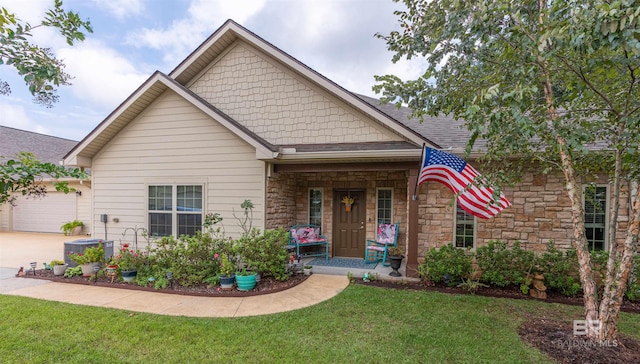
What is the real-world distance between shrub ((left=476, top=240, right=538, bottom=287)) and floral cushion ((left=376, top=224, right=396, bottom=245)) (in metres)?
2.20

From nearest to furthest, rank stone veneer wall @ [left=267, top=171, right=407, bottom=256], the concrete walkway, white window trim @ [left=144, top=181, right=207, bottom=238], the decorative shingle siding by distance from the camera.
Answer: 1. the concrete walkway
2. the decorative shingle siding
3. white window trim @ [left=144, top=181, right=207, bottom=238]
4. stone veneer wall @ [left=267, top=171, right=407, bottom=256]

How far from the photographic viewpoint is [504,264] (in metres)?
6.19

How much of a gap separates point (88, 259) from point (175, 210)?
2.04 metres

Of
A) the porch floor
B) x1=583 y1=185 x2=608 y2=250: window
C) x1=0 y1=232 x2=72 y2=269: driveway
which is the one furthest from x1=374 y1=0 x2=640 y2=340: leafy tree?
x1=0 y1=232 x2=72 y2=269: driveway

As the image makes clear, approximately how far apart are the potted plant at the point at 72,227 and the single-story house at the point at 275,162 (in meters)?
6.62

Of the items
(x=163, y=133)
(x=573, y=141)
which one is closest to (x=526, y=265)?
(x=573, y=141)

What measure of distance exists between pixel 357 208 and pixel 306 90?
11.6ft

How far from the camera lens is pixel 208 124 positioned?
7676mm

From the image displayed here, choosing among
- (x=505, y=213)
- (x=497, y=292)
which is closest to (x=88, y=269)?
(x=497, y=292)

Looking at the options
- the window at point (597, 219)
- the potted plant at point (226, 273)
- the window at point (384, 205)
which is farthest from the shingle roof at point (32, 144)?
the window at point (597, 219)

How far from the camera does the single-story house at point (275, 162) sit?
6789mm

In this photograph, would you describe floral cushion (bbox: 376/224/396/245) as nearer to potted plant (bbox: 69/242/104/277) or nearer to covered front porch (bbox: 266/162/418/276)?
covered front porch (bbox: 266/162/418/276)

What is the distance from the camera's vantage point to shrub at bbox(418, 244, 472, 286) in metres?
6.21

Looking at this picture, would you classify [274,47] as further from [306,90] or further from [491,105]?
[491,105]
